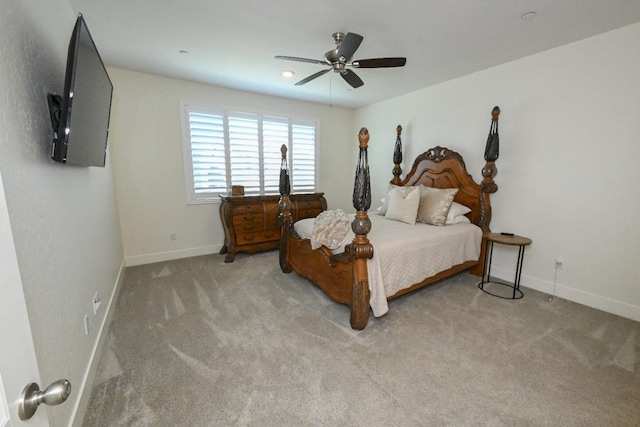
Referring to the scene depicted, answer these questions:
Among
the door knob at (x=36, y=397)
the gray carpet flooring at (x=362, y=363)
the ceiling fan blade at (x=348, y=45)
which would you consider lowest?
the gray carpet flooring at (x=362, y=363)

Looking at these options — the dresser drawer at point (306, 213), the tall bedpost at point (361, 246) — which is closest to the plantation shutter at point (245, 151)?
the dresser drawer at point (306, 213)

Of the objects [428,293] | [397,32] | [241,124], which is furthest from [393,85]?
[428,293]

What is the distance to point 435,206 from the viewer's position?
10.8 feet

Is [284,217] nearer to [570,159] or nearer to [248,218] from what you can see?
[248,218]

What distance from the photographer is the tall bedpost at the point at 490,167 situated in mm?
3057

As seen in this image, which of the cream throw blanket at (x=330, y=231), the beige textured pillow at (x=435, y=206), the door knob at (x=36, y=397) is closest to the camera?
the door knob at (x=36, y=397)

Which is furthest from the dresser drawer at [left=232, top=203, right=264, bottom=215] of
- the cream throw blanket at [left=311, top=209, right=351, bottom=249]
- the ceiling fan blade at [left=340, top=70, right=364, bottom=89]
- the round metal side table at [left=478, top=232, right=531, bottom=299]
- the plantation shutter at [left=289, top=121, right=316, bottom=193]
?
the round metal side table at [left=478, top=232, right=531, bottom=299]

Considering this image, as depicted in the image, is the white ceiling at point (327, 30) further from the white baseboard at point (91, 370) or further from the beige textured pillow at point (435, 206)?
the white baseboard at point (91, 370)

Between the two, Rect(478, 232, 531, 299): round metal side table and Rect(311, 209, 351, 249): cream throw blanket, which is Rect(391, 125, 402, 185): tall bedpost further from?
Rect(311, 209, 351, 249): cream throw blanket

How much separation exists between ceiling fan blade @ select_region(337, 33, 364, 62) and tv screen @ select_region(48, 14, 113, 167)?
156 centimetres

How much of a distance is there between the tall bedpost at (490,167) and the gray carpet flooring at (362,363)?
1.01 m

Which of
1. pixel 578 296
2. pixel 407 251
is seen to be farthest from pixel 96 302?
pixel 578 296

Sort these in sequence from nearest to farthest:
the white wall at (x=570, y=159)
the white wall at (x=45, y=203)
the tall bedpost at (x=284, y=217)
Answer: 1. the white wall at (x=45, y=203)
2. the white wall at (x=570, y=159)
3. the tall bedpost at (x=284, y=217)

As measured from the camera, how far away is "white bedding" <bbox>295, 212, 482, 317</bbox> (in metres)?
2.27
